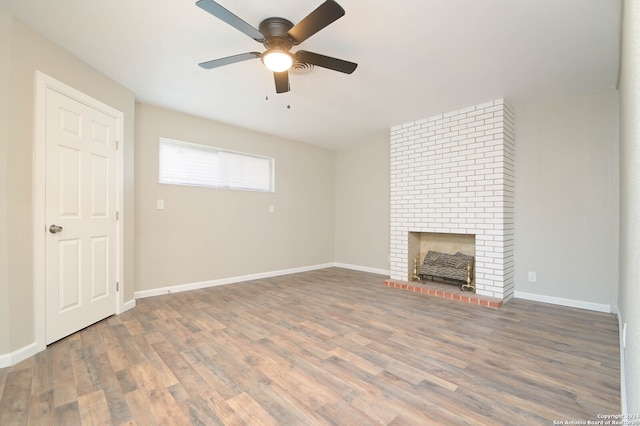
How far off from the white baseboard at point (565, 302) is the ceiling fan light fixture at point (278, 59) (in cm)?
398

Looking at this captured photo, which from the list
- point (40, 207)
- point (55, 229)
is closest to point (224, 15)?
point (40, 207)

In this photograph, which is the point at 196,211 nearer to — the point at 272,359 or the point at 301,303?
the point at 301,303

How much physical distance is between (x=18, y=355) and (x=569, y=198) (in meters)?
5.57

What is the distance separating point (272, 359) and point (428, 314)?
6.09ft

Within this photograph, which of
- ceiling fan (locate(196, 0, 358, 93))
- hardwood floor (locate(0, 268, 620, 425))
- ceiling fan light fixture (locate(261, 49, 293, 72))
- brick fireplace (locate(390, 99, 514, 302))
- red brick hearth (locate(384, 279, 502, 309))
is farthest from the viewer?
brick fireplace (locate(390, 99, 514, 302))

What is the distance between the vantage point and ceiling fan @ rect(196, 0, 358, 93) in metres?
1.67

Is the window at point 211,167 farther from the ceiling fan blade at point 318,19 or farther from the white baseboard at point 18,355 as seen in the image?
the ceiling fan blade at point 318,19

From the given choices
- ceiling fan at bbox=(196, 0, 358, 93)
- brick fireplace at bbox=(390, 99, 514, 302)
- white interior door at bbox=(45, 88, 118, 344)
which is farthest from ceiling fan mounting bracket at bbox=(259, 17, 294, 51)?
brick fireplace at bbox=(390, 99, 514, 302)

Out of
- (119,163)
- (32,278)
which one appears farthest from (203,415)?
(119,163)

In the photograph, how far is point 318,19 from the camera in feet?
5.58

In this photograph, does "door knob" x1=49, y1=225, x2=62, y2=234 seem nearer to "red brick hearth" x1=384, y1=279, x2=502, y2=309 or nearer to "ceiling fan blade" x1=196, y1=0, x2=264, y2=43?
"ceiling fan blade" x1=196, y1=0, x2=264, y2=43

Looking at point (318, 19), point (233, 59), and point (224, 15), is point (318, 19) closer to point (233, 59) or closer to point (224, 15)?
point (224, 15)

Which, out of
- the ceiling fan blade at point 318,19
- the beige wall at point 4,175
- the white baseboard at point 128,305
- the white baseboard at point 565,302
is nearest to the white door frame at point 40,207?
the beige wall at point 4,175

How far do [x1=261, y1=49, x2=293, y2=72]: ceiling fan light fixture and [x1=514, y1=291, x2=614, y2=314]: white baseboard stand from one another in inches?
157
